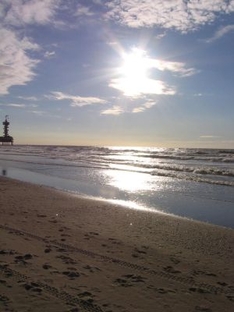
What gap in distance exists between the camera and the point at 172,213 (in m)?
12.4

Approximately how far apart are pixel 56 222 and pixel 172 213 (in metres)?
4.19

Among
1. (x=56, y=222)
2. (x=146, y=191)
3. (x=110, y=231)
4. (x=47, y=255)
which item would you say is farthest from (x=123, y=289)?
(x=146, y=191)

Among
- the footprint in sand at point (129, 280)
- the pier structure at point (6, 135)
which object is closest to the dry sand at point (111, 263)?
the footprint in sand at point (129, 280)

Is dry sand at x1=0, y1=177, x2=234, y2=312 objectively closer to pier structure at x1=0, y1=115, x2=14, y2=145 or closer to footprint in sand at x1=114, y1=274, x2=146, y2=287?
footprint in sand at x1=114, y1=274, x2=146, y2=287

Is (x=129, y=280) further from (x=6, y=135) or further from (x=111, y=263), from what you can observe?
(x=6, y=135)

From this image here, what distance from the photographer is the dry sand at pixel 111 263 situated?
5.13 meters

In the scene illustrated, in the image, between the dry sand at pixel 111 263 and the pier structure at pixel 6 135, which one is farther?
the pier structure at pixel 6 135

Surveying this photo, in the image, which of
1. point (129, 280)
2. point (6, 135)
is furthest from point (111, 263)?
point (6, 135)

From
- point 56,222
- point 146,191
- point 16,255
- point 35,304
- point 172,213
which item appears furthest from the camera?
point 146,191

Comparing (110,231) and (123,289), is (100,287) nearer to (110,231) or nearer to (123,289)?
(123,289)

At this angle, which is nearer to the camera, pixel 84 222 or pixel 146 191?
pixel 84 222

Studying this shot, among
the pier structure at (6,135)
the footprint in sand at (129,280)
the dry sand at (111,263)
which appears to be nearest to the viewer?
the dry sand at (111,263)

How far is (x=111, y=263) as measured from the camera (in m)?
6.74

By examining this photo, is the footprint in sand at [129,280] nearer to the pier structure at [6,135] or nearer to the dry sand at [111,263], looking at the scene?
the dry sand at [111,263]
